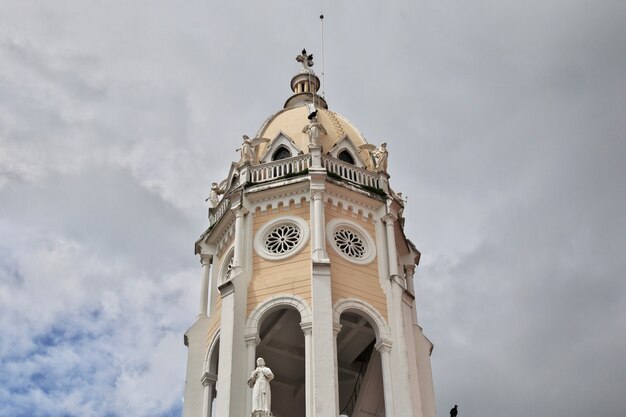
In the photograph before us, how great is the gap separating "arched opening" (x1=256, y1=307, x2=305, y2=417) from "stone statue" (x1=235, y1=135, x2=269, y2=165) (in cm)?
638

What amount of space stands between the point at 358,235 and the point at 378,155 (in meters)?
4.45

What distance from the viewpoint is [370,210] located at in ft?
106

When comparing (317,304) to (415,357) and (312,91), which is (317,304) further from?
(312,91)

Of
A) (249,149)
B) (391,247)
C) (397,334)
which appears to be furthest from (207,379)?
(249,149)

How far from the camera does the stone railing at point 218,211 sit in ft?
108

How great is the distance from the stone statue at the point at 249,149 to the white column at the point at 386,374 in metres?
9.38

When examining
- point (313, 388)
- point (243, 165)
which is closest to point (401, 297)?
point (313, 388)

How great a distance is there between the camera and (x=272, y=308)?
28938 mm

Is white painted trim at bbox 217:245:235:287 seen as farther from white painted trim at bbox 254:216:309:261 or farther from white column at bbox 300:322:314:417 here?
white column at bbox 300:322:314:417

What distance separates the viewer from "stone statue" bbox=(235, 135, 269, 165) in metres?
33.5

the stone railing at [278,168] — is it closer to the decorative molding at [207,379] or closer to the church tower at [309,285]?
the church tower at [309,285]

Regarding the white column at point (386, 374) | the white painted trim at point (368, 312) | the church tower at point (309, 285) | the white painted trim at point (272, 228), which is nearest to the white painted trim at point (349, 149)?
the church tower at point (309, 285)

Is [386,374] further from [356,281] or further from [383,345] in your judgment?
[356,281]

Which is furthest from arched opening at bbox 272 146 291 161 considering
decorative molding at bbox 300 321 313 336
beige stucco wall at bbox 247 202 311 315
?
decorative molding at bbox 300 321 313 336
